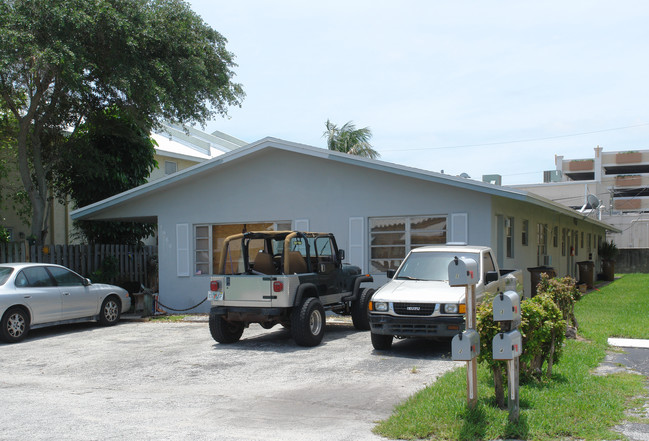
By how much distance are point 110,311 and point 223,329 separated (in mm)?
4634

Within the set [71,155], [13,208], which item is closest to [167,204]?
[71,155]

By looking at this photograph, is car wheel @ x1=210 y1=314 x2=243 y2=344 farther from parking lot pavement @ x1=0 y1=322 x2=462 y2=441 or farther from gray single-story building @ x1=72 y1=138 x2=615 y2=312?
gray single-story building @ x1=72 y1=138 x2=615 y2=312

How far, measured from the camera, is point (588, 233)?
33.3 m

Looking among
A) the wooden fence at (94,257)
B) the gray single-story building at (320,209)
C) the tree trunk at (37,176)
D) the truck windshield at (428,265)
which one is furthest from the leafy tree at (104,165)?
the truck windshield at (428,265)

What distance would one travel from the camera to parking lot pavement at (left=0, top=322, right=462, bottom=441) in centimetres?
636

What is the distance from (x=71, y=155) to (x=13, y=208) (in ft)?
14.4

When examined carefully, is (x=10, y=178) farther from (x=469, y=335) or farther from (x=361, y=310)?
(x=469, y=335)

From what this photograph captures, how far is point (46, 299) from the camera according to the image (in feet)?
43.5

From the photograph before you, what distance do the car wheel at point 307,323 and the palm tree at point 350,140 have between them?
80.5 ft

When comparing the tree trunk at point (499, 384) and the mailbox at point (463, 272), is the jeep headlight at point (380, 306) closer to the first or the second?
the tree trunk at point (499, 384)

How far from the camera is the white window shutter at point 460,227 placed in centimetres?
1477

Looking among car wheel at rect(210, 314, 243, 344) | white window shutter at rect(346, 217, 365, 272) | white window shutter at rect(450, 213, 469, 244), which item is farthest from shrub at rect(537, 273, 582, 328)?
white window shutter at rect(346, 217, 365, 272)

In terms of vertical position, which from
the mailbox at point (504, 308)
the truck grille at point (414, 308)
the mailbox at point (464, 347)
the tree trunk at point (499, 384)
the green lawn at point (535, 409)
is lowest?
the green lawn at point (535, 409)

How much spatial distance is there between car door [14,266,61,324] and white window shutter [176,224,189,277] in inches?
186
